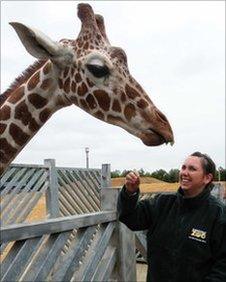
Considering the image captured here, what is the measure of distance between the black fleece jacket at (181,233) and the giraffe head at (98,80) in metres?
0.61

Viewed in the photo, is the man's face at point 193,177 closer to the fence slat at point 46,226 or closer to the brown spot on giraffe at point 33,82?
the fence slat at point 46,226

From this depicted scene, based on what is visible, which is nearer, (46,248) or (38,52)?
(46,248)

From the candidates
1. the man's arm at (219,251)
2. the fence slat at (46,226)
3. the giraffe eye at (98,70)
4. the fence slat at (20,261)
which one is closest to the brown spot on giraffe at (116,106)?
the giraffe eye at (98,70)

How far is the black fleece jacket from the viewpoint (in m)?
3.20

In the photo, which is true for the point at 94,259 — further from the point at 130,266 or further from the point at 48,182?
the point at 48,182

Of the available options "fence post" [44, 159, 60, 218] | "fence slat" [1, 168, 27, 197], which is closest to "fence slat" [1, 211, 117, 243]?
"fence slat" [1, 168, 27, 197]

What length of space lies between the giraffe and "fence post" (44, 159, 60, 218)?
3537 millimetres

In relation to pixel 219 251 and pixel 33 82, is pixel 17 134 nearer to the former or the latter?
pixel 33 82

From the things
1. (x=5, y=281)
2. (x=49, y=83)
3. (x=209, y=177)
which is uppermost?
(x=49, y=83)

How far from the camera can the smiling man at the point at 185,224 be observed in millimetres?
3199

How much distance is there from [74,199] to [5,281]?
6.32 metres

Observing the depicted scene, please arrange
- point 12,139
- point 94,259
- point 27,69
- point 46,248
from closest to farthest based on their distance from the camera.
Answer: point 46,248
point 94,259
point 12,139
point 27,69

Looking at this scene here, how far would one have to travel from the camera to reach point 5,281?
2344mm

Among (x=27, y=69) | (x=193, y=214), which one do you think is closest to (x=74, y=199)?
(x=27, y=69)
